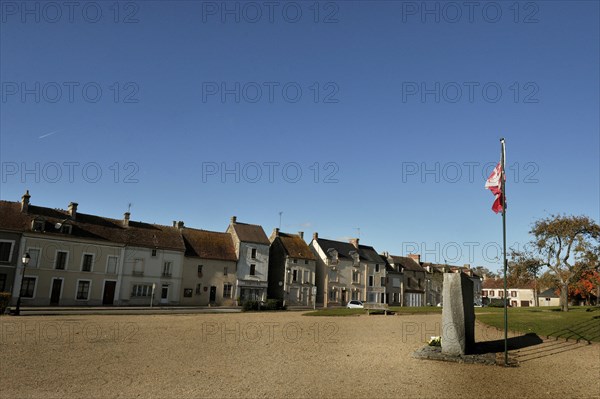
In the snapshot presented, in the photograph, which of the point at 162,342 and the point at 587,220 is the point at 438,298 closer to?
the point at 587,220

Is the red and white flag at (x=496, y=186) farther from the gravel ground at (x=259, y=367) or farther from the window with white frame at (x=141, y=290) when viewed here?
the window with white frame at (x=141, y=290)

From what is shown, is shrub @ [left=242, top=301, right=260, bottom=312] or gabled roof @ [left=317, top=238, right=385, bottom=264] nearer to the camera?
shrub @ [left=242, top=301, right=260, bottom=312]

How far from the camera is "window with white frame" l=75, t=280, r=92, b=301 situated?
39219 millimetres

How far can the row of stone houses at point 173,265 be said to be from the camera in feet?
123

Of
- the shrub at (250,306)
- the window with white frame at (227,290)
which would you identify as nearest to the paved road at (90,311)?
the shrub at (250,306)

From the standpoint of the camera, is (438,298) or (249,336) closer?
(249,336)

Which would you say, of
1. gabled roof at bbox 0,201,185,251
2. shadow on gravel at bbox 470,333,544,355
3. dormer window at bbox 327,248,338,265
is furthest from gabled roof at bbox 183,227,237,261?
shadow on gravel at bbox 470,333,544,355

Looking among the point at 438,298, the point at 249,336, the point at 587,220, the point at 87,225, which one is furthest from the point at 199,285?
the point at 438,298

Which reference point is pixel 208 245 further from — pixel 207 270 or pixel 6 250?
pixel 6 250

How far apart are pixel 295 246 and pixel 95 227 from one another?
2457 cm

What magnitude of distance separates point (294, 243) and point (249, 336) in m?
39.5

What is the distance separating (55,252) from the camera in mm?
38219

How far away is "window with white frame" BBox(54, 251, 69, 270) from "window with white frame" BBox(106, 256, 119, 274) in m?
3.66

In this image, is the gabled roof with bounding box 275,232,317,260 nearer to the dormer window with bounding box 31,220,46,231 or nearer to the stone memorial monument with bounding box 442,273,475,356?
the dormer window with bounding box 31,220,46,231
